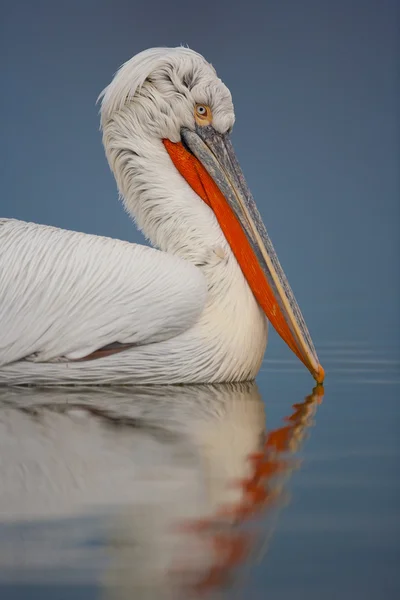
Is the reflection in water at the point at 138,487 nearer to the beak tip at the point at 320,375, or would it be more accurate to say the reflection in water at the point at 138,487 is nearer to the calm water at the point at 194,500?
the calm water at the point at 194,500

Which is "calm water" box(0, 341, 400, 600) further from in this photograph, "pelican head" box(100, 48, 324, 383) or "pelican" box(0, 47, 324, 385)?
"pelican head" box(100, 48, 324, 383)

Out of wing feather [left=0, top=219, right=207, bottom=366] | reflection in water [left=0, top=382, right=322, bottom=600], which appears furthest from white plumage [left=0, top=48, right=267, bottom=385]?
reflection in water [left=0, top=382, right=322, bottom=600]

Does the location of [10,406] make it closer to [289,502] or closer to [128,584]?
[289,502]

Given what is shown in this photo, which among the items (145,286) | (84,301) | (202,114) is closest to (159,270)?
(145,286)

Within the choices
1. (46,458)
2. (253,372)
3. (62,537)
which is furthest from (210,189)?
(62,537)

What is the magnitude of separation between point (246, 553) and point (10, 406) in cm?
217

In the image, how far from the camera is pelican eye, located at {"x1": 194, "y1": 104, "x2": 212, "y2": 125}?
4.69 metres

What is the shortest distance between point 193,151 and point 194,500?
269 cm

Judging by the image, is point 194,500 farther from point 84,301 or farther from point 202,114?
point 202,114

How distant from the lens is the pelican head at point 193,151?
4.61 meters

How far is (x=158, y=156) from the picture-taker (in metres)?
4.71

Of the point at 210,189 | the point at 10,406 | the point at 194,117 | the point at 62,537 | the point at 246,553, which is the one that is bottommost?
the point at 10,406

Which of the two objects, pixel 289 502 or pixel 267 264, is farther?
pixel 267 264

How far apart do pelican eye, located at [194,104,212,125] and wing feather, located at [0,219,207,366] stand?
0.83 m
